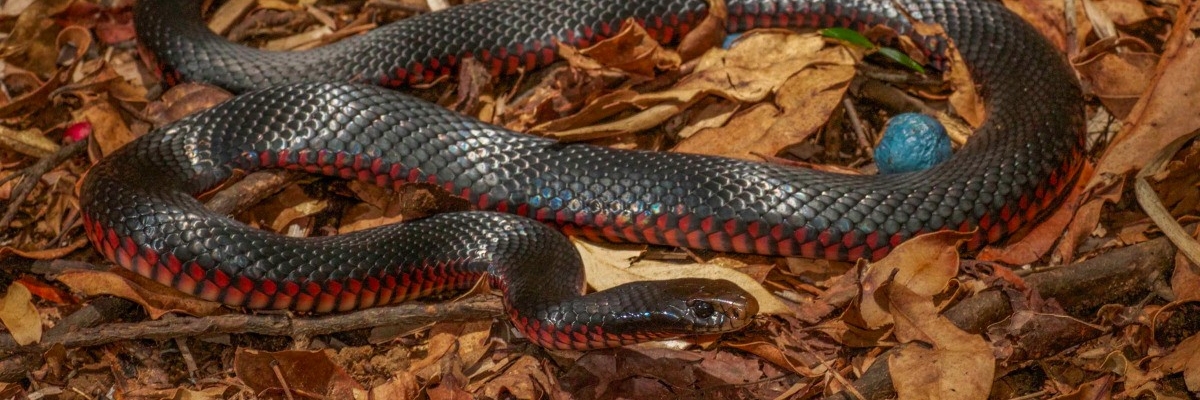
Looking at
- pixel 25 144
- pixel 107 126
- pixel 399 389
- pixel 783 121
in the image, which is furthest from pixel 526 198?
pixel 25 144

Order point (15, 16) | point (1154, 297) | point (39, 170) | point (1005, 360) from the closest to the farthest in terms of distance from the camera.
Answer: point (1005, 360)
point (1154, 297)
point (39, 170)
point (15, 16)

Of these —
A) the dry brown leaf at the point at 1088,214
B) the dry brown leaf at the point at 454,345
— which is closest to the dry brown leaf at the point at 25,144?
the dry brown leaf at the point at 454,345

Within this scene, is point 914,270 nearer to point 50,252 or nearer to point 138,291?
point 138,291

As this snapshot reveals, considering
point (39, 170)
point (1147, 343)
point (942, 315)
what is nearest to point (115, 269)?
point (39, 170)

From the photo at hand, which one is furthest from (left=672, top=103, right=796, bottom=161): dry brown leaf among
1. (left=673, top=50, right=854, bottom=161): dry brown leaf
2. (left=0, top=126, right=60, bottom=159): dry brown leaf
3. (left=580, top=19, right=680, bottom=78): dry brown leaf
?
(left=0, top=126, right=60, bottom=159): dry brown leaf

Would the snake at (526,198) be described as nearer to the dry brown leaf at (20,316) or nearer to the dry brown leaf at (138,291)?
the dry brown leaf at (138,291)

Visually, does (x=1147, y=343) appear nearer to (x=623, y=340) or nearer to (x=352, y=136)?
(x=623, y=340)
